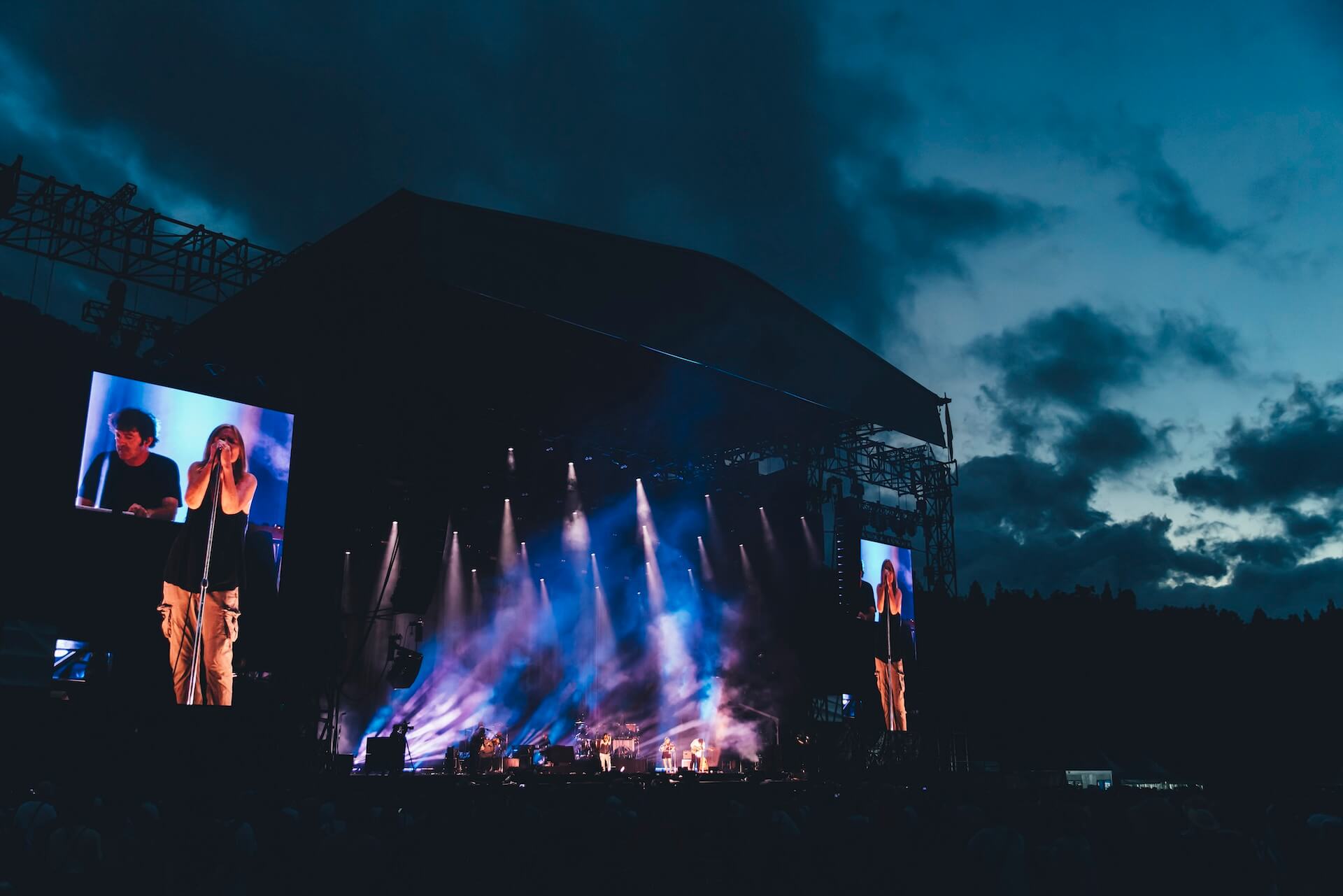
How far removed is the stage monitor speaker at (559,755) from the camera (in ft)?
70.3

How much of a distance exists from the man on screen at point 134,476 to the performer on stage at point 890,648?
50.4 ft

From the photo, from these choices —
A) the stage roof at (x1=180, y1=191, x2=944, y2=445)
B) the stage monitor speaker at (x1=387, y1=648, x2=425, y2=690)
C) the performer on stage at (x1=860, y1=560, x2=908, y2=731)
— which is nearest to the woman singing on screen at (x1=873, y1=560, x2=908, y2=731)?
the performer on stage at (x1=860, y1=560, x2=908, y2=731)

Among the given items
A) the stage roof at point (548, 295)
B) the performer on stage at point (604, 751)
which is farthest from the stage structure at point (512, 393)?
the performer on stage at point (604, 751)

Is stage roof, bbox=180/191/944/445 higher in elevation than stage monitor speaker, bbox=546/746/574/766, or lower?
higher

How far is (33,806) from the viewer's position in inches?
264

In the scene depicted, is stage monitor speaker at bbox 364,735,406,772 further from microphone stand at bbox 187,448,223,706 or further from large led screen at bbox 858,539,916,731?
large led screen at bbox 858,539,916,731

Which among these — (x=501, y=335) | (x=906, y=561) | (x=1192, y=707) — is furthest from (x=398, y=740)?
(x=1192, y=707)

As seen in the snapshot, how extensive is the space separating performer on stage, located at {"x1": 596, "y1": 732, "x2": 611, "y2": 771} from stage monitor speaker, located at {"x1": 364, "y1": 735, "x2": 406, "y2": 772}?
5193mm

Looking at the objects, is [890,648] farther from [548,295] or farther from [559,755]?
[548,295]

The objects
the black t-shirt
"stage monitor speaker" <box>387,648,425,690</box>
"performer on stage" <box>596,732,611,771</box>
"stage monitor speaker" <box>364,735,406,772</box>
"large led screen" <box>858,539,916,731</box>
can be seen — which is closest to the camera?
the black t-shirt

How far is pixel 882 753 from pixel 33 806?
19.5 meters

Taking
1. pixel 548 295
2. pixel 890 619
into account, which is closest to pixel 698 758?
pixel 890 619

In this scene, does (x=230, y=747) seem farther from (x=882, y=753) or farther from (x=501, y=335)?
(x=882, y=753)

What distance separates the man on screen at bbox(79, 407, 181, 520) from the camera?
13289 mm
